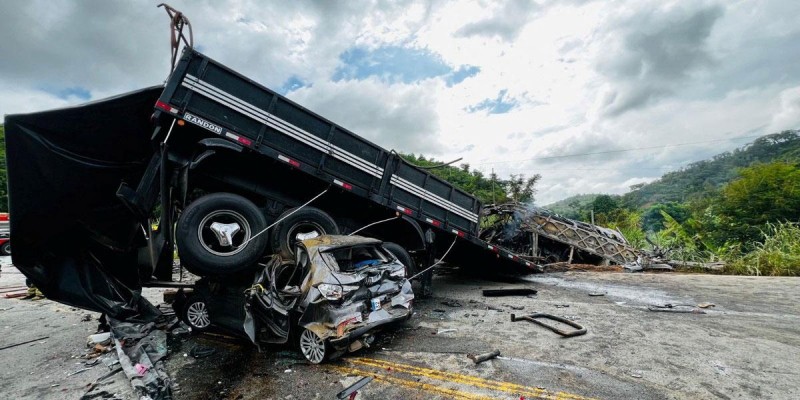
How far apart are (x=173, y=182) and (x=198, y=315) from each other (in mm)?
1986

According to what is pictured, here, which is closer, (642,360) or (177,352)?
(642,360)

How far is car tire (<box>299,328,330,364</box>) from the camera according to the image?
381 cm

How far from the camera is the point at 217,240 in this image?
4.91 m

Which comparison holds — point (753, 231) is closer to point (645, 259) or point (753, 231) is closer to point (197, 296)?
point (645, 259)

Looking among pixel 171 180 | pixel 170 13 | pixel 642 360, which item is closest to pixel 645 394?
pixel 642 360

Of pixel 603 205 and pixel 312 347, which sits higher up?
pixel 603 205

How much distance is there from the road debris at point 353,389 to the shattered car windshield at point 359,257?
1449 mm

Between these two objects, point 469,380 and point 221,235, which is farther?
point 221,235

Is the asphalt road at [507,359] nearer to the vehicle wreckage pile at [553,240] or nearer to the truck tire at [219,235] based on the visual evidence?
the truck tire at [219,235]

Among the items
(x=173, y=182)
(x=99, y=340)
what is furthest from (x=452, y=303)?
(x=99, y=340)

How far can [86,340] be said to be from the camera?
200 inches

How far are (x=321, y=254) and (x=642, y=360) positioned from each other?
376cm

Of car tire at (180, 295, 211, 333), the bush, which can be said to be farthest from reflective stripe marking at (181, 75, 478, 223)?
the bush

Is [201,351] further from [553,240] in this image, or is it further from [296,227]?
[553,240]
